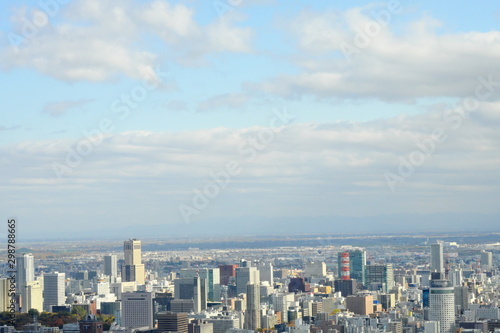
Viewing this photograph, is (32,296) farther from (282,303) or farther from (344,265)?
(344,265)

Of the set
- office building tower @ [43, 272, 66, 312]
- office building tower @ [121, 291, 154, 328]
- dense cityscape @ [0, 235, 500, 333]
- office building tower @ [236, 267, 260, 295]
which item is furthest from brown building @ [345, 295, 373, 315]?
office building tower @ [43, 272, 66, 312]

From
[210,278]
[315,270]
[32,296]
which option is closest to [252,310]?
[32,296]

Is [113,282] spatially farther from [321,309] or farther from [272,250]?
[272,250]

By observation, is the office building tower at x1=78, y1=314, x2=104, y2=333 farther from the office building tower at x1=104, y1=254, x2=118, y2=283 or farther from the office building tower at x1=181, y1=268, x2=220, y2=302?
the office building tower at x1=104, y1=254, x2=118, y2=283

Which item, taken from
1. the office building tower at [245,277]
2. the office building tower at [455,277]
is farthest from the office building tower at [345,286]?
the office building tower at [455,277]

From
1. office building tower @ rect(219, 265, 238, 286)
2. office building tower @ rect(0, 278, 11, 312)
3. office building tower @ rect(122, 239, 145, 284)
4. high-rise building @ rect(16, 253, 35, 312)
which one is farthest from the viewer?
office building tower @ rect(122, 239, 145, 284)

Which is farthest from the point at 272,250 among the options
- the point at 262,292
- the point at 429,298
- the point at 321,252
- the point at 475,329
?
the point at 475,329
